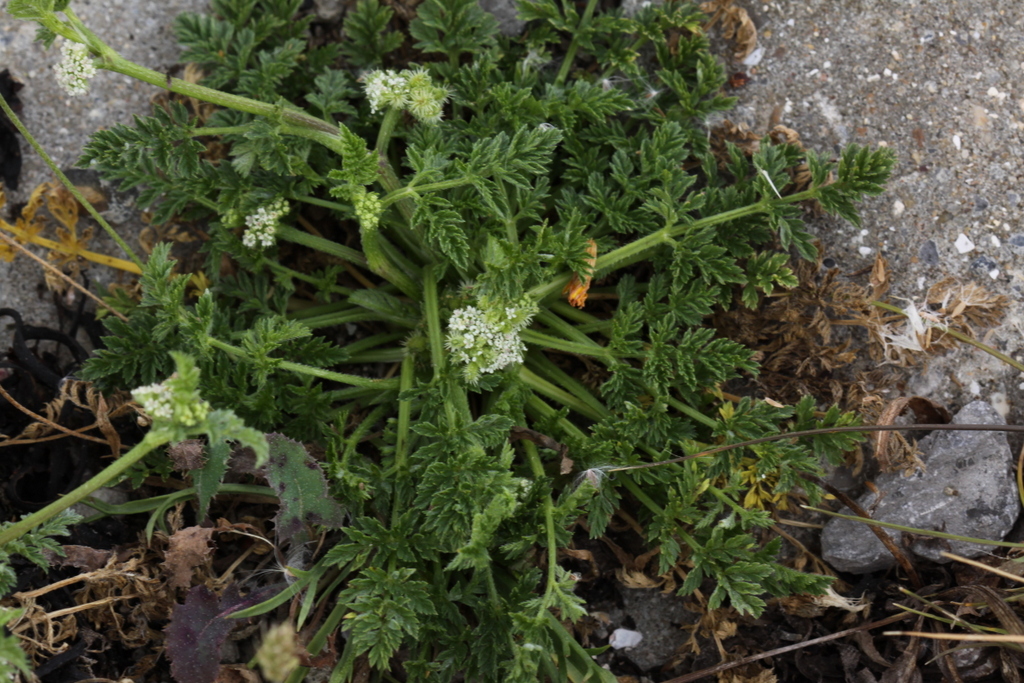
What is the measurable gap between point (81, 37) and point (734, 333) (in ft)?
10.1

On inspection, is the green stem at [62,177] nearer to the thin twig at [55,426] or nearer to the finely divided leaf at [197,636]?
the thin twig at [55,426]

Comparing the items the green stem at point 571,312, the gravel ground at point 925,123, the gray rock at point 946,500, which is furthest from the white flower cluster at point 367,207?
the gray rock at point 946,500

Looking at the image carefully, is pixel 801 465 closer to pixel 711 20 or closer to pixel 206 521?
pixel 711 20

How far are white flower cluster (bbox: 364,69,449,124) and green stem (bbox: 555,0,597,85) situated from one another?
75 centimetres

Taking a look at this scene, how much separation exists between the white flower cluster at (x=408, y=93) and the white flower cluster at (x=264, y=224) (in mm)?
638

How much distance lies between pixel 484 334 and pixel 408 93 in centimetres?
107

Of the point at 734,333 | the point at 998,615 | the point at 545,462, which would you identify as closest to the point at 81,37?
the point at 545,462

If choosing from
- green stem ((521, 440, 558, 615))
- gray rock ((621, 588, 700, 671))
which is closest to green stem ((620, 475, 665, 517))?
green stem ((521, 440, 558, 615))

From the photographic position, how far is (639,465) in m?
3.34

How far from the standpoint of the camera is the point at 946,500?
3.66m

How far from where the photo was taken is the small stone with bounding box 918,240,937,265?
12.7 feet

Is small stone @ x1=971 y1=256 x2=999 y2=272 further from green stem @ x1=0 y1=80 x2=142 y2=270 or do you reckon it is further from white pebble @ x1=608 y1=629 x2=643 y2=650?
green stem @ x1=0 y1=80 x2=142 y2=270

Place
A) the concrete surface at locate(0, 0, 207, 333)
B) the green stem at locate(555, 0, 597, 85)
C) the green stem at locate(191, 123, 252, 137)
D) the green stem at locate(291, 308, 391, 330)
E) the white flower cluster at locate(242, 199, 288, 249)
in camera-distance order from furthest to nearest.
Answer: the concrete surface at locate(0, 0, 207, 333)
the green stem at locate(555, 0, 597, 85)
the green stem at locate(291, 308, 391, 330)
the white flower cluster at locate(242, 199, 288, 249)
the green stem at locate(191, 123, 252, 137)

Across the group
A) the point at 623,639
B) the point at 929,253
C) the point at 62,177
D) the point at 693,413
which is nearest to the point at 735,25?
the point at 929,253
